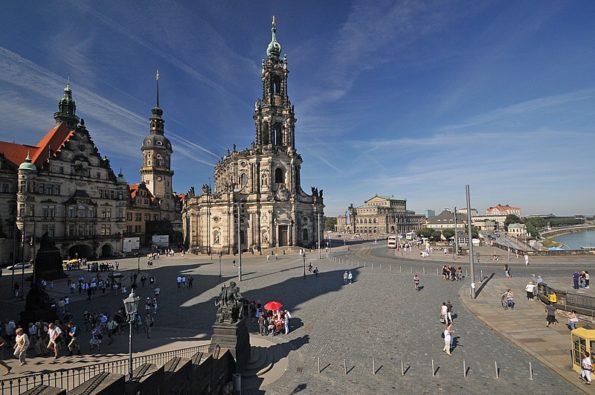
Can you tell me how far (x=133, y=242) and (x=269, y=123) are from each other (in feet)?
108

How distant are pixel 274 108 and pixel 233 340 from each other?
5722 centimetres

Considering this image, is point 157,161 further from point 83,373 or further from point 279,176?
point 83,373

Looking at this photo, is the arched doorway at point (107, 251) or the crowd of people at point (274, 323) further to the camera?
the arched doorway at point (107, 251)

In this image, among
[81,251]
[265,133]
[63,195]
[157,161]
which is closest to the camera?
[63,195]

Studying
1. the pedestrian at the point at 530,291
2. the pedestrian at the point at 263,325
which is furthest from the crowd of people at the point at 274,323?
the pedestrian at the point at 530,291

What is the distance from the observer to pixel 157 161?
82.3 metres

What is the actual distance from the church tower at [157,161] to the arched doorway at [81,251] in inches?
1149

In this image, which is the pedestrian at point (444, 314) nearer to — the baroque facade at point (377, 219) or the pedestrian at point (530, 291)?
the pedestrian at point (530, 291)

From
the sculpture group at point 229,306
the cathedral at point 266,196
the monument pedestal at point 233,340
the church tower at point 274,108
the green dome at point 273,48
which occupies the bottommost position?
the monument pedestal at point 233,340

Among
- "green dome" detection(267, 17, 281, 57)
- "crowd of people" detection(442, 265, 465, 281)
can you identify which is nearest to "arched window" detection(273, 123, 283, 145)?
"green dome" detection(267, 17, 281, 57)

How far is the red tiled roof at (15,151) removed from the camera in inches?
1859

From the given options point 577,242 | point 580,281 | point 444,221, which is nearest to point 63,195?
point 580,281

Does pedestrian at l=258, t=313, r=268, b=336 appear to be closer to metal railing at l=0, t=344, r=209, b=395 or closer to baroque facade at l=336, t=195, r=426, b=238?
metal railing at l=0, t=344, r=209, b=395

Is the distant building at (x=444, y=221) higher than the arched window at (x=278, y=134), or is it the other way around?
the arched window at (x=278, y=134)
